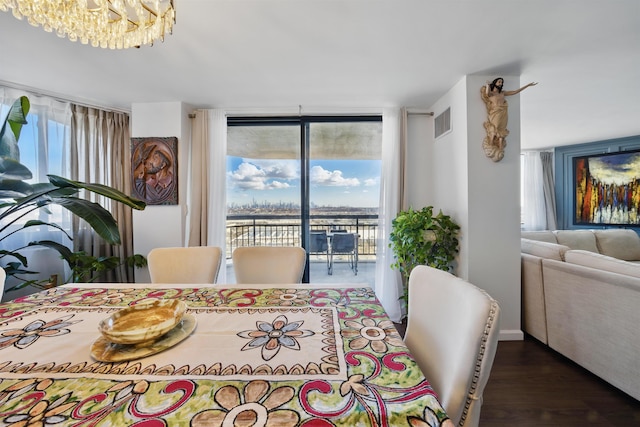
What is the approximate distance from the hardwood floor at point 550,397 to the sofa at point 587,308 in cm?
9

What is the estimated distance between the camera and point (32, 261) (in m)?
2.46

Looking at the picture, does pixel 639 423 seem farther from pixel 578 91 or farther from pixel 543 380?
pixel 578 91

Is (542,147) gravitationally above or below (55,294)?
above

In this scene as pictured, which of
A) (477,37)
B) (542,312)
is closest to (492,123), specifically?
(477,37)

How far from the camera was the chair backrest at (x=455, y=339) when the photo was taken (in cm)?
67

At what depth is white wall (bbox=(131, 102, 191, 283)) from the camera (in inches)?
110

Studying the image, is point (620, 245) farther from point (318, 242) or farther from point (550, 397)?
point (318, 242)

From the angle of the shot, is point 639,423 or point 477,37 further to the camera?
point 477,37

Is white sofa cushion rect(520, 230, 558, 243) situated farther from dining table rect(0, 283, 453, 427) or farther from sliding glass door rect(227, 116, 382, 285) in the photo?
dining table rect(0, 283, 453, 427)

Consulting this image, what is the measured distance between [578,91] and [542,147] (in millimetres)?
3182

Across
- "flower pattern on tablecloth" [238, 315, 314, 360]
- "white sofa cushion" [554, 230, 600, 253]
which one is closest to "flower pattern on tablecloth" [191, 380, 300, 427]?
"flower pattern on tablecloth" [238, 315, 314, 360]

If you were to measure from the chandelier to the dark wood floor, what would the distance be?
8.93 ft

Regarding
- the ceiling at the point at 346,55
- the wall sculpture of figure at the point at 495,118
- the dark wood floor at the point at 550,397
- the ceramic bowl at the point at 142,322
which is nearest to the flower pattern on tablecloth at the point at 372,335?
the ceramic bowl at the point at 142,322

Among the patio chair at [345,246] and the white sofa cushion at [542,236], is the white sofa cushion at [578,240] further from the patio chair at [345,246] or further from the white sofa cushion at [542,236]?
the patio chair at [345,246]
